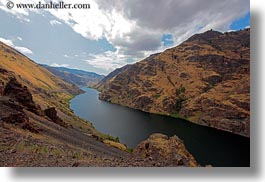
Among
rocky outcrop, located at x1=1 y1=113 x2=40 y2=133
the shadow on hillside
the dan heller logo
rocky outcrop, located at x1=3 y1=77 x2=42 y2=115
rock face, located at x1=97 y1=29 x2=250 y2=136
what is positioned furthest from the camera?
rock face, located at x1=97 y1=29 x2=250 y2=136

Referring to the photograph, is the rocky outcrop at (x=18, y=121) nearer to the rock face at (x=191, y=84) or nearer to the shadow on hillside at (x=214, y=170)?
the shadow on hillside at (x=214, y=170)

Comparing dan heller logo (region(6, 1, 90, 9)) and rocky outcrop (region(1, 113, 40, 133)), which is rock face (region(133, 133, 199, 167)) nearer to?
rocky outcrop (region(1, 113, 40, 133))

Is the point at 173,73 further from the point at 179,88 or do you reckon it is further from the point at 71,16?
the point at 71,16

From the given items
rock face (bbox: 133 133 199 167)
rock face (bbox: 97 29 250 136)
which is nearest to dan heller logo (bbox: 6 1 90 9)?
rock face (bbox: 133 133 199 167)

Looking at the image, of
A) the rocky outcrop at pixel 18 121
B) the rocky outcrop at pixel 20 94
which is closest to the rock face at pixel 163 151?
the rocky outcrop at pixel 18 121

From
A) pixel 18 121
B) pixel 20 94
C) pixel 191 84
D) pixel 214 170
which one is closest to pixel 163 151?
pixel 214 170

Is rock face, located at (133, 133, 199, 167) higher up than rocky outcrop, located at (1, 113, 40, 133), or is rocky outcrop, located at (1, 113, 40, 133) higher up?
rocky outcrop, located at (1, 113, 40, 133)

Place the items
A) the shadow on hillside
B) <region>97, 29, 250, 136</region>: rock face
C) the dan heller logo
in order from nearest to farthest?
the shadow on hillside < the dan heller logo < <region>97, 29, 250, 136</region>: rock face

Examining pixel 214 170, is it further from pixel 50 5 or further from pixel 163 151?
pixel 50 5

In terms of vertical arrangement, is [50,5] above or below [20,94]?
above
